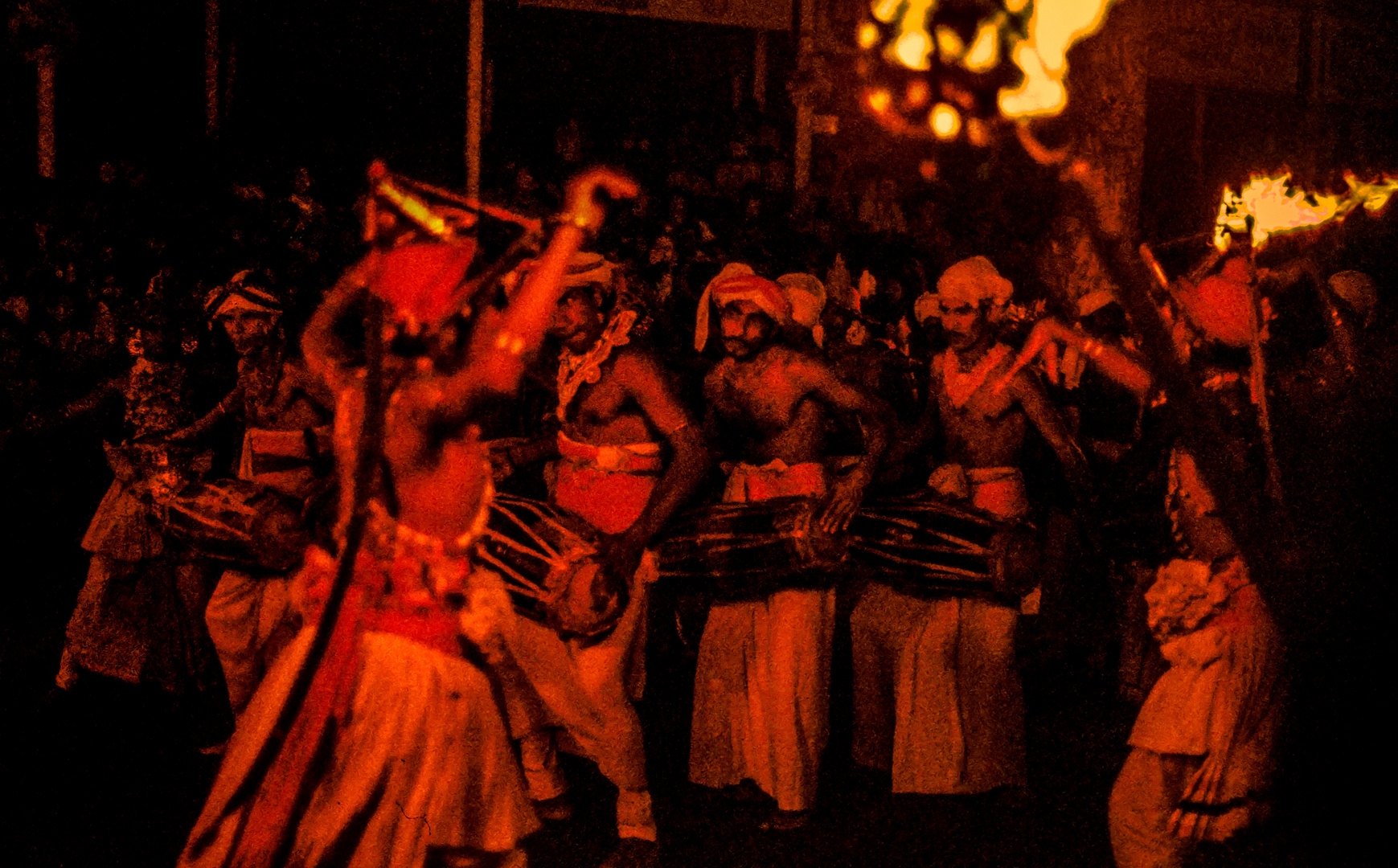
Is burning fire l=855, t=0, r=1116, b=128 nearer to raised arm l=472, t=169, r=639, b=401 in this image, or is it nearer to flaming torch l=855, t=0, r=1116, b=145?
flaming torch l=855, t=0, r=1116, b=145

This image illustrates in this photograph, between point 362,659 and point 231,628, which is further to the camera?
point 231,628

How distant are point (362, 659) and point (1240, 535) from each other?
256cm

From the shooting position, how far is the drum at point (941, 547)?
516 centimetres

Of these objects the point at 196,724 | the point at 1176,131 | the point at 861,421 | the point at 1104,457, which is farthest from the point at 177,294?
the point at 1176,131

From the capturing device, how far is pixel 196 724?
6449 millimetres

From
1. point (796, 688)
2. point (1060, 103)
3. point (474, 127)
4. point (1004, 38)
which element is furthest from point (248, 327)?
point (1060, 103)

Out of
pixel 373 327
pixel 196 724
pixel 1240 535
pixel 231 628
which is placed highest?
pixel 373 327

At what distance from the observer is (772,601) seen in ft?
17.4

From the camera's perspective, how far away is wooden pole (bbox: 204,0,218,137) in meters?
11.1

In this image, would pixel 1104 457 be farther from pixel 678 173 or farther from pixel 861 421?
pixel 678 173

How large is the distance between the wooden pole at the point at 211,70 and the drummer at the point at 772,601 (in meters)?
7.14

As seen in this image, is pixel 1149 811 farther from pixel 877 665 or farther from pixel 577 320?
pixel 577 320

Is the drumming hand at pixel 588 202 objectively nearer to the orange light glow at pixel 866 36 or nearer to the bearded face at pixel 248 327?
the bearded face at pixel 248 327

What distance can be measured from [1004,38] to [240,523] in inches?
139
